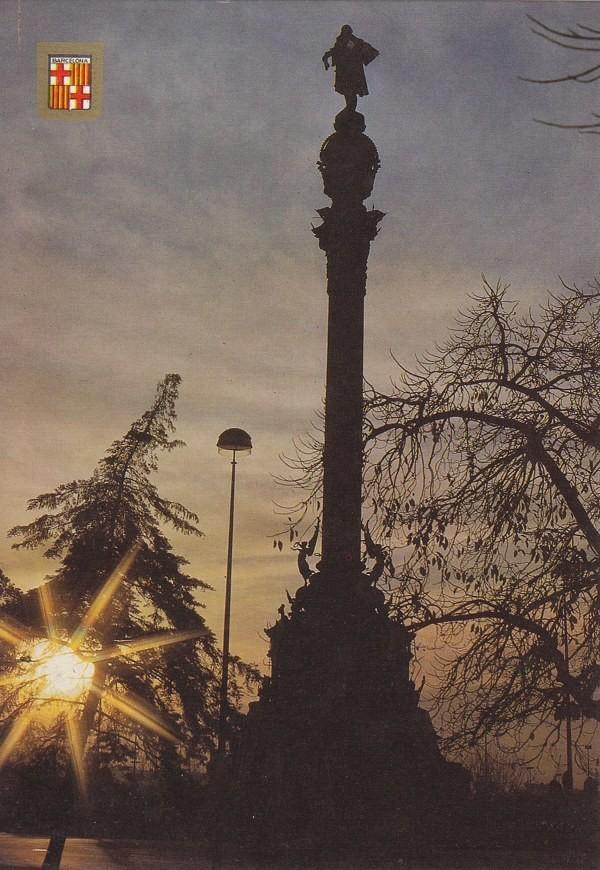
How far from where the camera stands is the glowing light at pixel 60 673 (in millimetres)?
29812

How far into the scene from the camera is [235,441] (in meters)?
25.6

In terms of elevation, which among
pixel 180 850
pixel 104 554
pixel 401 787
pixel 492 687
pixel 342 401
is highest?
pixel 342 401

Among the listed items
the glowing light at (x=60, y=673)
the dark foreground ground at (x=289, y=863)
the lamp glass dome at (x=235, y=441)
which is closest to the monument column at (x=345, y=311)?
the lamp glass dome at (x=235, y=441)

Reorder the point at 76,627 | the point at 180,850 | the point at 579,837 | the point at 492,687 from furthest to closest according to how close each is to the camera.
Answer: the point at 76,627 < the point at 180,850 < the point at 579,837 < the point at 492,687

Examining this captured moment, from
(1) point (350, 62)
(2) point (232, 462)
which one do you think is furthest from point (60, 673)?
(1) point (350, 62)

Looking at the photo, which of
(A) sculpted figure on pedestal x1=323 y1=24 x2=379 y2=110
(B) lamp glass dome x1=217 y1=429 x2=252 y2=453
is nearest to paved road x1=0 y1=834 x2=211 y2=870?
(B) lamp glass dome x1=217 y1=429 x2=252 y2=453

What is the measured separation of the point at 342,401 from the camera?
22.2 metres

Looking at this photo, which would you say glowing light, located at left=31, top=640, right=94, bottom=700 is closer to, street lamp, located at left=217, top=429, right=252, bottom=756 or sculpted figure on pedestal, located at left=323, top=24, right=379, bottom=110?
street lamp, located at left=217, top=429, right=252, bottom=756

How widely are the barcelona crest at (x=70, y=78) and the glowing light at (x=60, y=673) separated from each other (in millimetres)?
21083

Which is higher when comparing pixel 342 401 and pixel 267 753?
pixel 342 401

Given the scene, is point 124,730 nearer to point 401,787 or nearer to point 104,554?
point 104,554

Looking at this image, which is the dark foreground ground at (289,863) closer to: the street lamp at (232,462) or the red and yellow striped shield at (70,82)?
the street lamp at (232,462)

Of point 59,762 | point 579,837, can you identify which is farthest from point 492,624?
point 59,762

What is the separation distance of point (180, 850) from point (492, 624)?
1220 cm
